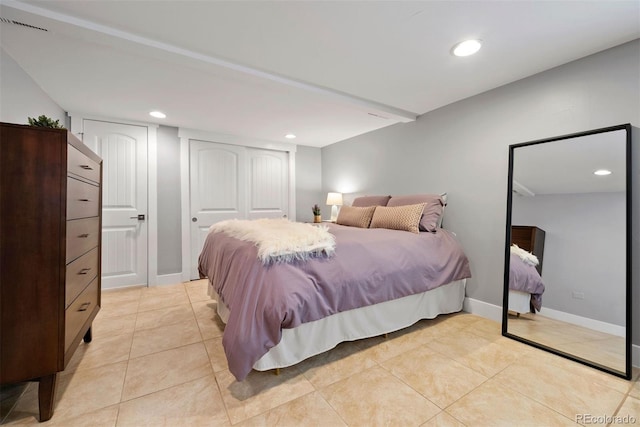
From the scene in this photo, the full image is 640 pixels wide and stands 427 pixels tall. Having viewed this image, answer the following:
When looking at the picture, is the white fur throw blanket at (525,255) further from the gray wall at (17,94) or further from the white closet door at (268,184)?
the gray wall at (17,94)

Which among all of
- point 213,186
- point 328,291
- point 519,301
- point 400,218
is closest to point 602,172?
point 519,301

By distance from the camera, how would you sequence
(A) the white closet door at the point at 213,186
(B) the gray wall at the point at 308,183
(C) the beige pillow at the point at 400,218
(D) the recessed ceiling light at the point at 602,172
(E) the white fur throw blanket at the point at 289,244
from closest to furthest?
(E) the white fur throw blanket at the point at 289,244 → (D) the recessed ceiling light at the point at 602,172 → (C) the beige pillow at the point at 400,218 → (A) the white closet door at the point at 213,186 → (B) the gray wall at the point at 308,183

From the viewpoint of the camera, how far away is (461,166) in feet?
8.66

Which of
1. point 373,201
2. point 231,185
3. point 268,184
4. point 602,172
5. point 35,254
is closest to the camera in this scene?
point 35,254

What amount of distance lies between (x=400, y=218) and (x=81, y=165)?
244 cm

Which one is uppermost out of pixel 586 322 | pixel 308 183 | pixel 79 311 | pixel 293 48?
pixel 293 48

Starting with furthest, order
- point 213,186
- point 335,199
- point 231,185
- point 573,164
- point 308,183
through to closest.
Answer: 1. point 308,183
2. point 335,199
3. point 231,185
4. point 213,186
5. point 573,164

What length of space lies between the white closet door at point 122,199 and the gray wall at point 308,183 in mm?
2302

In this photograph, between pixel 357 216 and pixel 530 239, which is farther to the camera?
pixel 357 216

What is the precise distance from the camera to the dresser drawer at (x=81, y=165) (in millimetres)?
1295

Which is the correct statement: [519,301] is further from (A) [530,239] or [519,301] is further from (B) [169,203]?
(B) [169,203]

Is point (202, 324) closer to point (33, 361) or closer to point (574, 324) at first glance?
point (33, 361)

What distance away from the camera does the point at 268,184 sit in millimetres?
4328
